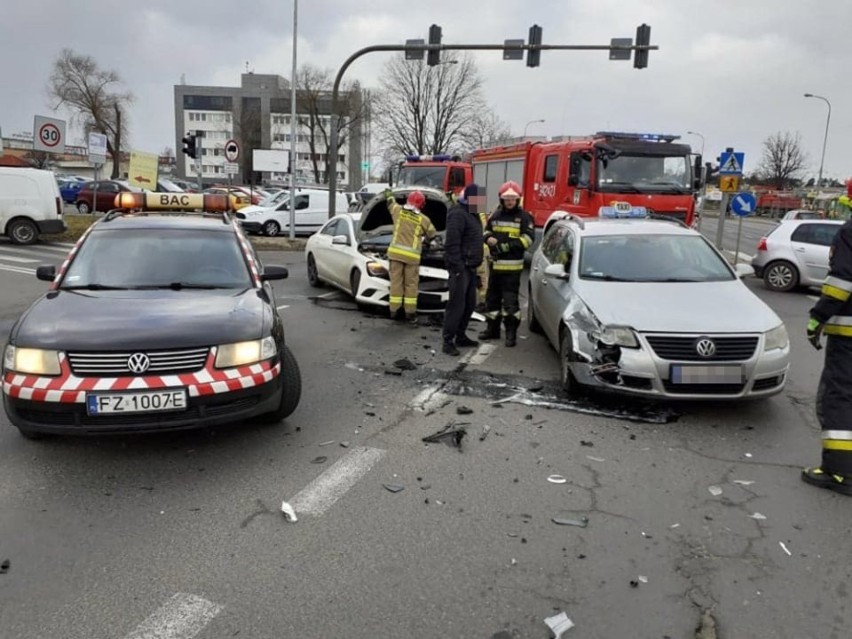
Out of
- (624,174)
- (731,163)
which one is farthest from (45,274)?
(731,163)

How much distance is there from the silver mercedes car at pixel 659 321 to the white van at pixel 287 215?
1722 centimetres

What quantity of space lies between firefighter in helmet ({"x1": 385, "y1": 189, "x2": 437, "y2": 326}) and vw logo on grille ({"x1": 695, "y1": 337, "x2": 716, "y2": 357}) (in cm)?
427

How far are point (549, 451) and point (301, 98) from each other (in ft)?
208

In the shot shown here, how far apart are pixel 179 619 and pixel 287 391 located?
2.19 metres

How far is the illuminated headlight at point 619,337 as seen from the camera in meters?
5.20

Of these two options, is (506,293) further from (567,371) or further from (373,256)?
(373,256)

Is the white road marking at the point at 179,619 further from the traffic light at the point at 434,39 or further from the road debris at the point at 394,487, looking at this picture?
the traffic light at the point at 434,39

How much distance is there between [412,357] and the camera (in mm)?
7270

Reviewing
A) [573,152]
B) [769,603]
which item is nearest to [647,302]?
[769,603]

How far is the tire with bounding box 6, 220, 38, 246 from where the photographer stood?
667 inches

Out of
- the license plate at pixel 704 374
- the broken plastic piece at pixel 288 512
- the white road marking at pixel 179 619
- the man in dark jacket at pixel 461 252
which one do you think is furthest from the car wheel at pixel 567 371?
the white road marking at pixel 179 619

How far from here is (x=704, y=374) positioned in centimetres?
503

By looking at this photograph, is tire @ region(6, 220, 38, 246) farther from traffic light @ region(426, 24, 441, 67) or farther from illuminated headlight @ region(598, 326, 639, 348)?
illuminated headlight @ region(598, 326, 639, 348)

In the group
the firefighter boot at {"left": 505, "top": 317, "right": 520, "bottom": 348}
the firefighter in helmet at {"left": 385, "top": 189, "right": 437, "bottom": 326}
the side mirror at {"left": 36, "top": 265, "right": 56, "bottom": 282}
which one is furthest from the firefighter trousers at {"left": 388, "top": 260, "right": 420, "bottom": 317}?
the side mirror at {"left": 36, "top": 265, "right": 56, "bottom": 282}
